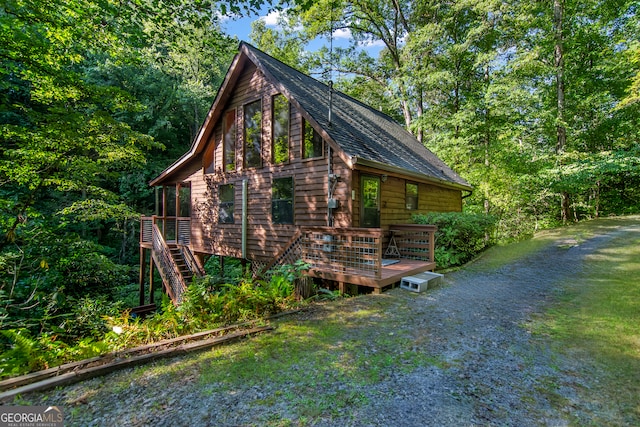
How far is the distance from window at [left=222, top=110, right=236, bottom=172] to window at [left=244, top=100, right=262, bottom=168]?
2.20 ft

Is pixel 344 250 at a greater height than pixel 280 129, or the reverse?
pixel 280 129

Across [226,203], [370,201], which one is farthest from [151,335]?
[226,203]

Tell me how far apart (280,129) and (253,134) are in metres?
1.33

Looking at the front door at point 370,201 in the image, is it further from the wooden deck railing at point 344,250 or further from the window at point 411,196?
the window at point 411,196

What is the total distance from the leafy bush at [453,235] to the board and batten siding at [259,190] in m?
3.14

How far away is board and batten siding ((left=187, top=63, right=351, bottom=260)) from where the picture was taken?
25.8 ft

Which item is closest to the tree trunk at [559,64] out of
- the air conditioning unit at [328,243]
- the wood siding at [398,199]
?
the wood siding at [398,199]

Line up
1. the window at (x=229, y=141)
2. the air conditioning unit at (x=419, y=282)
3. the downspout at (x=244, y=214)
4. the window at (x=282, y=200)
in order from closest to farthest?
1. the air conditioning unit at (x=419, y=282)
2. the window at (x=282, y=200)
3. the downspout at (x=244, y=214)
4. the window at (x=229, y=141)

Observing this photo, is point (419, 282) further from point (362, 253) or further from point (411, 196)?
point (411, 196)

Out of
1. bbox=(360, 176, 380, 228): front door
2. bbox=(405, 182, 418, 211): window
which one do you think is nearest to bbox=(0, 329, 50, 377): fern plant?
bbox=(360, 176, 380, 228): front door

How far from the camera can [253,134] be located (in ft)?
32.1

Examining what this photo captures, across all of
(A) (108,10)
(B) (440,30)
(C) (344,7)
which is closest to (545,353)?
(A) (108,10)

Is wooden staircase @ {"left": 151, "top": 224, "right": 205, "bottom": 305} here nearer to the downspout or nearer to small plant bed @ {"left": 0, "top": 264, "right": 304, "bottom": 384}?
the downspout

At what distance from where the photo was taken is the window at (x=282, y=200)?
8.61 metres
